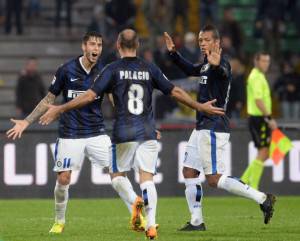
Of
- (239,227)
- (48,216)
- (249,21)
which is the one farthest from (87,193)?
(249,21)

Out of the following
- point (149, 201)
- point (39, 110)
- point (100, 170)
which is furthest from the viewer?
point (100, 170)

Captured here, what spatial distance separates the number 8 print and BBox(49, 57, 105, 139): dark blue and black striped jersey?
140cm

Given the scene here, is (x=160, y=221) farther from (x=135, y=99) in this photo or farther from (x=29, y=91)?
(x=29, y=91)

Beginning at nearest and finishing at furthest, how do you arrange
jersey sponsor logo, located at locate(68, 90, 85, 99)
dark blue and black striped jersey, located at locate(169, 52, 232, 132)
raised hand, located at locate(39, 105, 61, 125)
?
raised hand, located at locate(39, 105, 61, 125)
dark blue and black striped jersey, located at locate(169, 52, 232, 132)
jersey sponsor logo, located at locate(68, 90, 85, 99)

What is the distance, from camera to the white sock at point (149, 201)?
1213cm

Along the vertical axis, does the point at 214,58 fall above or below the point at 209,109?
above

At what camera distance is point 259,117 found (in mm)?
19094

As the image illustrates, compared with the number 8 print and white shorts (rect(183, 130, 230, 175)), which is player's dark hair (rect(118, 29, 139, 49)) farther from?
white shorts (rect(183, 130, 230, 175))

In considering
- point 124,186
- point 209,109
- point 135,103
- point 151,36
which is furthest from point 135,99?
point 151,36

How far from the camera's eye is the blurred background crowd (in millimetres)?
23375

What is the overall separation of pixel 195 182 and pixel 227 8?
1374 centimetres

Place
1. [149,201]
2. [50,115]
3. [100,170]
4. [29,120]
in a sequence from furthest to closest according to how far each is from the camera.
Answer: [100,170], [29,120], [149,201], [50,115]

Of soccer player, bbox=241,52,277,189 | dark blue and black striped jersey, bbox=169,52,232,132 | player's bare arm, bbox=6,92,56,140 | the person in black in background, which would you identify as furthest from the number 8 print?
the person in black in background

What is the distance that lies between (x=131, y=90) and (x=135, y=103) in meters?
0.15
